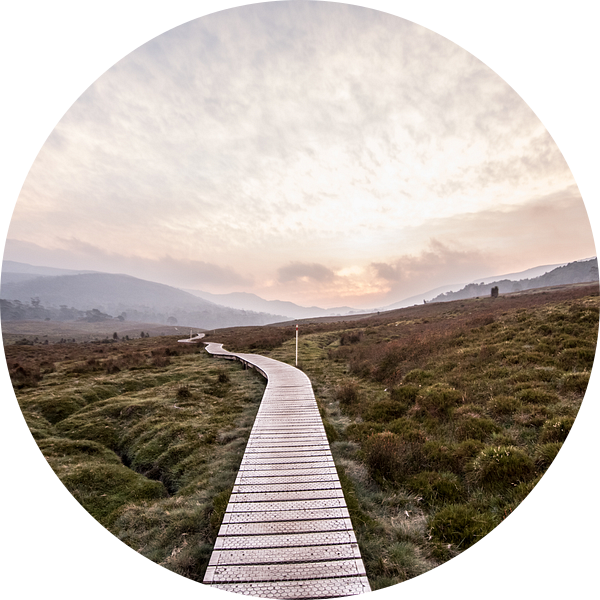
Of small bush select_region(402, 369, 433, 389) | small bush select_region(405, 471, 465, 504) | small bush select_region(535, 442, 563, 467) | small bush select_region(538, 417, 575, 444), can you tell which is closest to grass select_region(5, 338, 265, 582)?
small bush select_region(405, 471, 465, 504)

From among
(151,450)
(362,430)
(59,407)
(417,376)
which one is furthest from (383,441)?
(59,407)

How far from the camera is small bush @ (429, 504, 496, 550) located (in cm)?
461

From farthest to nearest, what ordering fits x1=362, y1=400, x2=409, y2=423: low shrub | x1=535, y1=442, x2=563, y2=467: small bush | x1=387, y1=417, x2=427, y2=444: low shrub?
x1=362, y1=400, x2=409, y2=423: low shrub, x1=387, y1=417, x2=427, y2=444: low shrub, x1=535, y1=442, x2=563, y2=467: small bush

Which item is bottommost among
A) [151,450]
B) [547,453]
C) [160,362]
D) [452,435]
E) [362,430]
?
[151,450]

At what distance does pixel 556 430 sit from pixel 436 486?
3093 millimetres

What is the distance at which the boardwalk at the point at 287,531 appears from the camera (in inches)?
152

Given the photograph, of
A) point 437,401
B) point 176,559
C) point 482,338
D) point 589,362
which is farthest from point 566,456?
point 482,338

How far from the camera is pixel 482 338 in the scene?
50.1ft

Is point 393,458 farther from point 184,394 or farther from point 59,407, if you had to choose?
point 59,407

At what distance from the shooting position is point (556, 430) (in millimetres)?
6344

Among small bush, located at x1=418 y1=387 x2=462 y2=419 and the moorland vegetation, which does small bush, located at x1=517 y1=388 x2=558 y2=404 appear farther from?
small bush, located at x1=418 y1=387 x2=462 y2=419

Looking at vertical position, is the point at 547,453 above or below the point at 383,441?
above

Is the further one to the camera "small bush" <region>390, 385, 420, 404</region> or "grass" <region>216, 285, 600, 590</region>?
"small bush" <region>390, 385, 420, 404</region>

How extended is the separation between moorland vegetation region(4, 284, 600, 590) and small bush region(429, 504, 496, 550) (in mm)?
18
